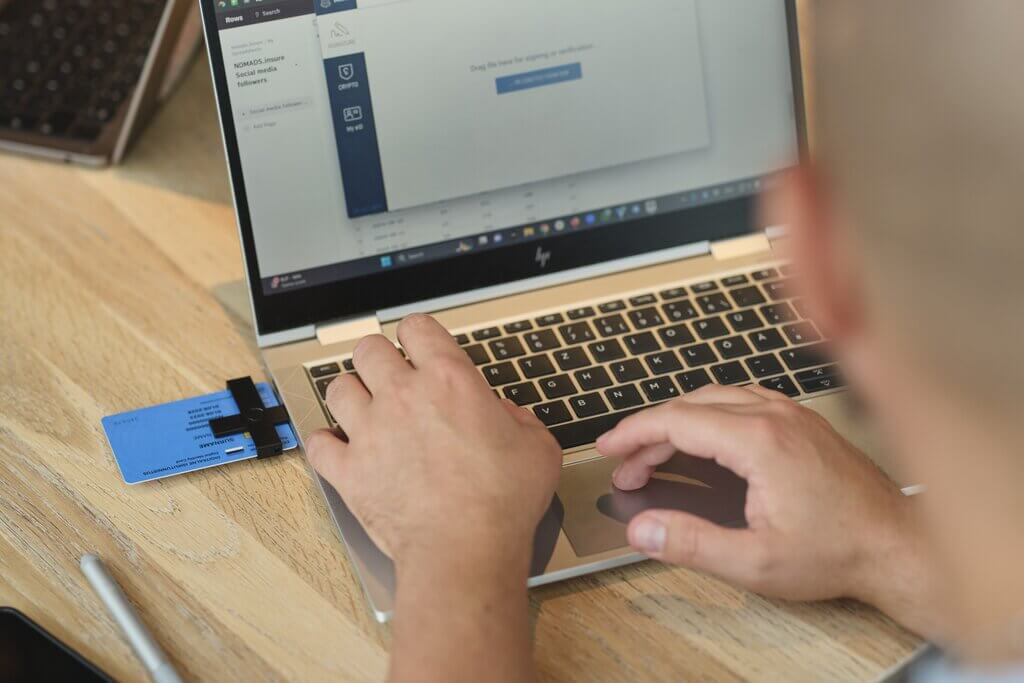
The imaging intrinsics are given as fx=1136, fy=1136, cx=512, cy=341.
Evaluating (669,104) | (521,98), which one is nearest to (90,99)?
(521,98)

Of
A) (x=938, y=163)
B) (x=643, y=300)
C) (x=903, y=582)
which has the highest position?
(x=938, y=163)

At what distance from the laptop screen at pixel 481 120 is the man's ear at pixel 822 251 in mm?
533

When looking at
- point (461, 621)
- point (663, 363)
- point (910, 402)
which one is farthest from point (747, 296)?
point (910, 402)

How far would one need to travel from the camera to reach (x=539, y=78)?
0.99 m

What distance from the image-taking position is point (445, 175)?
984 millimetres

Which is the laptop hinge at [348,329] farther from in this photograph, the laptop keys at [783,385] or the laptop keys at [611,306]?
the laptop keys at [783,385]

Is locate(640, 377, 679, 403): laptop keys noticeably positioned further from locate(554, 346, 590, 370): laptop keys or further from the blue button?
the blue button

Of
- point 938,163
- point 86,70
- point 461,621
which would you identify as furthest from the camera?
point 86,70

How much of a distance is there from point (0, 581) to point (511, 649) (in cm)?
36

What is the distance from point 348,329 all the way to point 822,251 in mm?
595

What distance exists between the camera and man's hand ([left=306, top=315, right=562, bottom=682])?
67cm

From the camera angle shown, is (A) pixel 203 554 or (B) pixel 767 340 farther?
(B) pixel 767 340

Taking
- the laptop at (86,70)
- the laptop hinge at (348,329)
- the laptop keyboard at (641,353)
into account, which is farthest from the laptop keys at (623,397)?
the laptop at (86,70)

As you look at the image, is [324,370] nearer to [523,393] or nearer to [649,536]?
[523,393]
